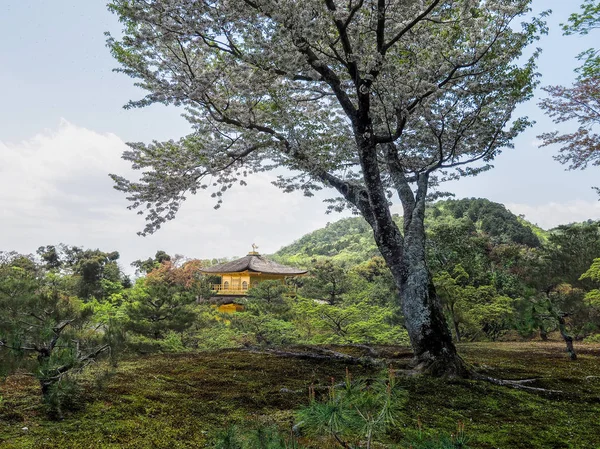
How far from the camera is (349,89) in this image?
5.97 meters

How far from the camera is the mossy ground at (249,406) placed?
239cm

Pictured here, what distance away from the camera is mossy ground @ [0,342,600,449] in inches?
94.1

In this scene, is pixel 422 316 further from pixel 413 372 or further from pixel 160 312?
pixel 160 312

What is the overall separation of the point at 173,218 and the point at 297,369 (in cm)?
337

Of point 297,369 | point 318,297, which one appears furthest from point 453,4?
point 318,297

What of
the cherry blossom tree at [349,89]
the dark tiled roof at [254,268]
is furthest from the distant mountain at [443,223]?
the dark tiled roof at [254,268]

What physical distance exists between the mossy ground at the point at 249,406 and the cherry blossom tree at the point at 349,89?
0.95 metres

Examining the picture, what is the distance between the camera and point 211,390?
11.9ft

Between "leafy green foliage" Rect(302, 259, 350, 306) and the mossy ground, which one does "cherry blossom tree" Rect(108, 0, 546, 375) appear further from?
"leafy green foliage" Rect(302, 259, 350, 306)

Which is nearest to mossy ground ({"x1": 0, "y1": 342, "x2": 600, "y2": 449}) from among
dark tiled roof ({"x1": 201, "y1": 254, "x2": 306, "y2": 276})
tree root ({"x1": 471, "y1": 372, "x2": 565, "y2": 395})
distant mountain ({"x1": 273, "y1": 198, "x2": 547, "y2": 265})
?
tree root ({"x1": 471, "y1": 372, "x2": 565, "y2": 395})

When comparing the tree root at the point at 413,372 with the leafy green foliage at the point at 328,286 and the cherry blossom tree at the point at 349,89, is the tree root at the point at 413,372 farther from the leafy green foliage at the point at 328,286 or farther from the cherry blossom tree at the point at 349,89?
the leafy green foliage at the point at 328,286

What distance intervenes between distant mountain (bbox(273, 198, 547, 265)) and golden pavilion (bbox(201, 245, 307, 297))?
8740mm

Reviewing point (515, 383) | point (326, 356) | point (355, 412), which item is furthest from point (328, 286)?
point (355, 412)

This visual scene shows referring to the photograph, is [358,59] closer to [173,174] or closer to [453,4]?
[453,4]
